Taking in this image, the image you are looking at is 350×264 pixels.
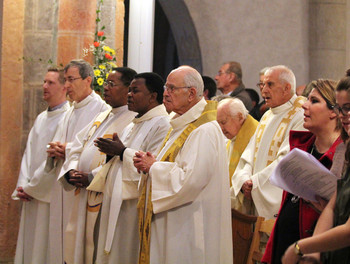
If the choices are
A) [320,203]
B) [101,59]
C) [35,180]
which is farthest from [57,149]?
[320,203]

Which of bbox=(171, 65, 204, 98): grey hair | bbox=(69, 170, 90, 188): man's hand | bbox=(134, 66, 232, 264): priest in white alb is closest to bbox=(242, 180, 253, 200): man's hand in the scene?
bbox=(134, 66, 232, 264): priest in white alb

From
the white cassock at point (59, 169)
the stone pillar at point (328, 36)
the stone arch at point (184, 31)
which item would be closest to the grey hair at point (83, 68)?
the white cassock at point (59, 169)

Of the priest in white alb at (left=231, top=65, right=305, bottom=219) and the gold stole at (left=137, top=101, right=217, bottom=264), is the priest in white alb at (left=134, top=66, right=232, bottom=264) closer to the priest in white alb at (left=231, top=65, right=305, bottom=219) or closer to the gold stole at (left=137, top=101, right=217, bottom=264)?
the gold stole at (left=137, top=101, right=217, bottom=264)

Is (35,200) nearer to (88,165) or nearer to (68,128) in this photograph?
(68,128)

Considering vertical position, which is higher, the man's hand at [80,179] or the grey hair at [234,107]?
the grey hair at [234,107]

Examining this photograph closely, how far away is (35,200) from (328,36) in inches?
274

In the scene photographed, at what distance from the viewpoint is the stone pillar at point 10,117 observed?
8320 millimetres

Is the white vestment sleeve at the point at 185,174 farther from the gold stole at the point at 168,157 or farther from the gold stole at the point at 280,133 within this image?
the gold stole at the point at 280,133

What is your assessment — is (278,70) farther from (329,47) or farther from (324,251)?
(329,47)

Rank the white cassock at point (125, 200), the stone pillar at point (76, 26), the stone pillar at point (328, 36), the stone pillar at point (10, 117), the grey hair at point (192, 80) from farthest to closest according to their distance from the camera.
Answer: the stone pillar at point (328, 36) < the stone pillar at point (10, 117) < the stone pillar at point (76, 26) < the white cassock at point (125, 200) < the grey hair at point (192, 80)

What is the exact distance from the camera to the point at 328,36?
41.4 ft

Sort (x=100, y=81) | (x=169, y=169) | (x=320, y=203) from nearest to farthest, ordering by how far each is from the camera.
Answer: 1. (x=320, y=203)
2. (x=169, y=169)
3. (x=100, y=81)

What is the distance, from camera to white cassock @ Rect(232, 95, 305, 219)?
6023 millimetres

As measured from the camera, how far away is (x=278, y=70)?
21.2ft
